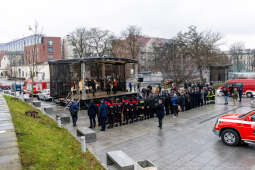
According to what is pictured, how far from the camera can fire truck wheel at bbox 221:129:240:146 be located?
29.0 ft

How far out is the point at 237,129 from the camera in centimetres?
874

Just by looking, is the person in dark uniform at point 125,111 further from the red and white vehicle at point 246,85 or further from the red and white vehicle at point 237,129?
the red and white vehicle at point 246,85

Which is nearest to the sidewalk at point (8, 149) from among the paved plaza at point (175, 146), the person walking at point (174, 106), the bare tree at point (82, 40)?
the paved plaza at point (175, 146)

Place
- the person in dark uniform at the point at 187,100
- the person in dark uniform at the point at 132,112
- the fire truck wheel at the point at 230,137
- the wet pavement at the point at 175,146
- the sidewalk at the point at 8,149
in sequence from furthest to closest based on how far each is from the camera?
the person in dark uniform at the point at 187,100 < the person in dark uniform at the point at 132,112 < the fire truck wheel at the point at 230,137 < the wet pavement at the point at 175,146 < the sidewalk at the point at 8,149

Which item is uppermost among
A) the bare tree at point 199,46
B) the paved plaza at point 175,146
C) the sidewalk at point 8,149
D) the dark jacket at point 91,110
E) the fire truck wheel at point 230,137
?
the bare tree at point 199,46

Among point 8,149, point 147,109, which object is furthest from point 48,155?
point 147,109

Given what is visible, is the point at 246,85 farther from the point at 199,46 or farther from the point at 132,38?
the point at 132,38

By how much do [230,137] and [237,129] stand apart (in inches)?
18.8

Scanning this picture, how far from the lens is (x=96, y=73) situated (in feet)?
82.5

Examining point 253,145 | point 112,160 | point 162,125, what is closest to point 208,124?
point 162,125

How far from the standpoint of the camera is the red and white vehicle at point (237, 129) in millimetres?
8429

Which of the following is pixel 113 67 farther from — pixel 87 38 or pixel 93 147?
pixel 87 38

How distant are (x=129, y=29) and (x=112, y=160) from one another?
43.9 meters

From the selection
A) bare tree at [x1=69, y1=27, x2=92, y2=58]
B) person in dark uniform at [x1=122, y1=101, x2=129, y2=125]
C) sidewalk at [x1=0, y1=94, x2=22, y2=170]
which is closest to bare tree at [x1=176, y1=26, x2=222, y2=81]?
bare tree at [x1=69, y1=27, x2=92, y2=58]
